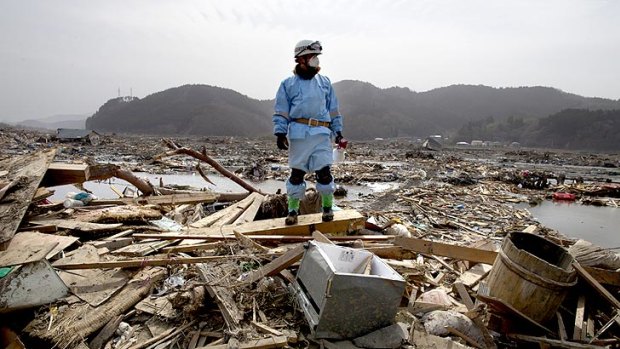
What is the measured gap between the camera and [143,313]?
270 cm

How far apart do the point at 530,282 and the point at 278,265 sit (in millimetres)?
2017

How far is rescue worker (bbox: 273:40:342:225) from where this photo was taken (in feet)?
13.8

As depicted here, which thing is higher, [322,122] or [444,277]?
[322,122]

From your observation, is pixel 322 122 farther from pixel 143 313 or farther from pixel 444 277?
pixel 143 313

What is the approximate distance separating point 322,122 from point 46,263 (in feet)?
10.1

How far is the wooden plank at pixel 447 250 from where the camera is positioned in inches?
151

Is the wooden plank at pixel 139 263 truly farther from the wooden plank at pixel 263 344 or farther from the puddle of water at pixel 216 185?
the puddle of water at pixel 216 185

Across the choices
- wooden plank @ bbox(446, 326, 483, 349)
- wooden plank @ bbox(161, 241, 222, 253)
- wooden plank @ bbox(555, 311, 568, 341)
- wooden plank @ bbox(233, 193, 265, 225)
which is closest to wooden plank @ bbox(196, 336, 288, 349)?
wooden plank @ bbox(446, 326, 483, 349)

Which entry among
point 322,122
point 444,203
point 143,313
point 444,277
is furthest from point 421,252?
point 444,203

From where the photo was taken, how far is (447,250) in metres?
3.88

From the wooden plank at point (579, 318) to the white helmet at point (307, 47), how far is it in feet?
11.7

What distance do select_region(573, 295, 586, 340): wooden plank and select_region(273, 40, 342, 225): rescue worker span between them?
258cm

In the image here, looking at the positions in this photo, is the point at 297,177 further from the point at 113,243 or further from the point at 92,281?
the point at 92,281

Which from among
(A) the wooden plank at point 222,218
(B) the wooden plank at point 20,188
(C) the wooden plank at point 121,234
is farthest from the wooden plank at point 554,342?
(B) the wooden plank at point 20,188
